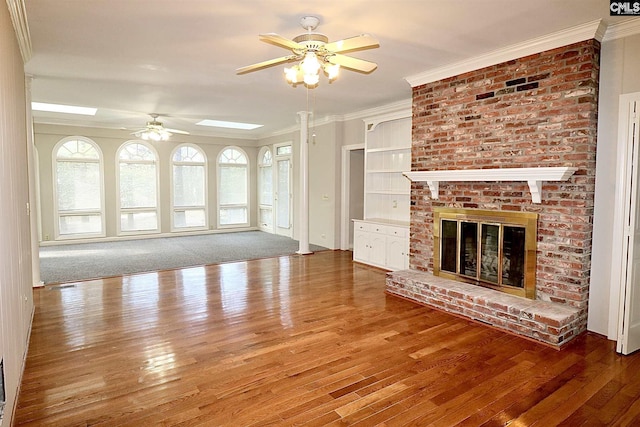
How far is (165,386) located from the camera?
263cm

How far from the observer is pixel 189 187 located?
1019 cm

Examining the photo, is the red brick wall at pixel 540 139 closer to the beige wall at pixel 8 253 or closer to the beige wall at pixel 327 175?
the beige wall at pixel 327 175

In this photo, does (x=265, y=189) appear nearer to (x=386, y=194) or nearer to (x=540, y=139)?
(x=386, y=194)

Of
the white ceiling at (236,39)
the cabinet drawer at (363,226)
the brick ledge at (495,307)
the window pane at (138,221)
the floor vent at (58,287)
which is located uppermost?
the white ceiling at (236,39)

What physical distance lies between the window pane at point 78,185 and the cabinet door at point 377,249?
6769 mm

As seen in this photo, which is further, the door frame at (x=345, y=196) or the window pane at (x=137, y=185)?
the window pane at (x=137, y=185)

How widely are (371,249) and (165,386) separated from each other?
4.32 metres

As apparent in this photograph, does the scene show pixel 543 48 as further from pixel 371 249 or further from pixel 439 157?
pixel 371 249

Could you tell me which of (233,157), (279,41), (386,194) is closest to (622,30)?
(279,41)

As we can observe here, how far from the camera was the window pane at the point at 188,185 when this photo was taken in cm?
999

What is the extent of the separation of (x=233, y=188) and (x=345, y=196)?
435cm

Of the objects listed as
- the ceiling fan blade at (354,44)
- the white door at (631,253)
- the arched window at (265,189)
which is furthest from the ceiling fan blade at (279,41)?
the arched window at (265,189)

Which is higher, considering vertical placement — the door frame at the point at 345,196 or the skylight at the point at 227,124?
the skylight at the point at 227,124

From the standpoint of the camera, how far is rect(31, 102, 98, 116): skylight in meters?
6.92
